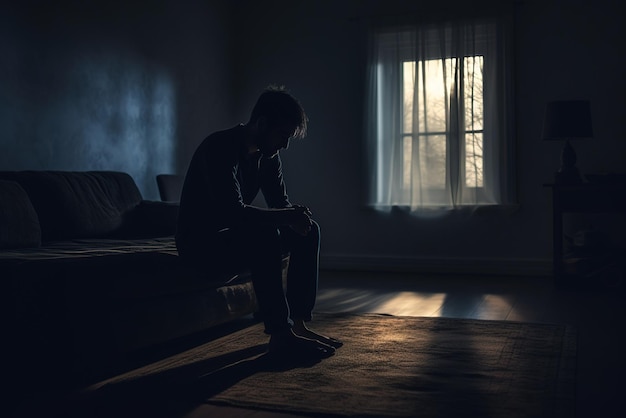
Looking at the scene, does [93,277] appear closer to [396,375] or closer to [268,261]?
[268,261]

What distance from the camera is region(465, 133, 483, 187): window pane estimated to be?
5.13 metres

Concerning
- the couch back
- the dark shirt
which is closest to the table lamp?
the dark shirt

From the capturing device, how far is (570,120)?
14.4 feet

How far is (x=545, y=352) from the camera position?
2.46 meters

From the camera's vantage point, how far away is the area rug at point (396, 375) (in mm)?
1843

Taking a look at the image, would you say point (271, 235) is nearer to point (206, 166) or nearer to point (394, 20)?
point (206, 166)

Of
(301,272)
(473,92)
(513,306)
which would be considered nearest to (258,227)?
(301,272)

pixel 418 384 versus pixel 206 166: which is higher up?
pixel 206 166

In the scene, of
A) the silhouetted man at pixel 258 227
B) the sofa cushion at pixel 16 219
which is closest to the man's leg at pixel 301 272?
the silhouetted man at pixel 258 227

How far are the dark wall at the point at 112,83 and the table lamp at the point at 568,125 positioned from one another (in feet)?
9.23

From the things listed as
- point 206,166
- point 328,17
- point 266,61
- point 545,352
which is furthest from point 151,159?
point 545,352

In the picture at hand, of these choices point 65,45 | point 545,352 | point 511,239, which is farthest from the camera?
point 511,239

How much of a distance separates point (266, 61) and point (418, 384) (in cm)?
438

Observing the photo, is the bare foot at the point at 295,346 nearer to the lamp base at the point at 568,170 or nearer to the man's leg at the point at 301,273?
the man's leg at the point at 301,273
